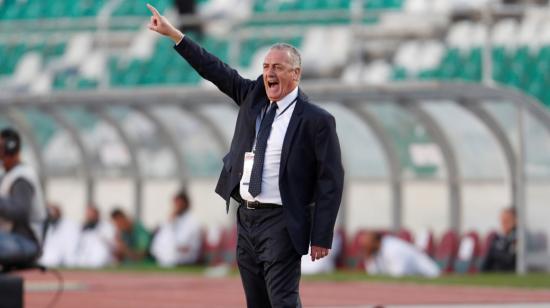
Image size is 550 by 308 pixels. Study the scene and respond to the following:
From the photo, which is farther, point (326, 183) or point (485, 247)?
point (485, 247)

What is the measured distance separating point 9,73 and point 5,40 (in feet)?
2.32

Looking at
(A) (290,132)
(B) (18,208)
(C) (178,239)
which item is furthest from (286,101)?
(C) (178,239)

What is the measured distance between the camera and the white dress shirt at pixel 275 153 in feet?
25.6

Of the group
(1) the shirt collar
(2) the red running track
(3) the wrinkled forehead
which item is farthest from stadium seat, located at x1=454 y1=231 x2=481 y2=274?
(3) the wrinkled forehead

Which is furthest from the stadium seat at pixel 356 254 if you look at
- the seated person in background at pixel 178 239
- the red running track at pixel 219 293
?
the seated person in background at pixel 178 239

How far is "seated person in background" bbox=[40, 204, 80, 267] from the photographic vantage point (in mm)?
25156

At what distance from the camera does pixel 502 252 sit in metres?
21.0

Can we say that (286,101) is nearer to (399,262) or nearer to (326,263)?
(399,262)

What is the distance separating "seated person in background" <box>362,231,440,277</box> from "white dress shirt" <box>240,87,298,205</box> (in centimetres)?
A: 1286

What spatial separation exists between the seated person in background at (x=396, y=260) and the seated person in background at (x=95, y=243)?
540 centimetres

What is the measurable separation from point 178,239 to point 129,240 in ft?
5.44

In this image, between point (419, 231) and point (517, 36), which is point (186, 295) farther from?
point (517, 36)

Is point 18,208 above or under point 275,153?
under

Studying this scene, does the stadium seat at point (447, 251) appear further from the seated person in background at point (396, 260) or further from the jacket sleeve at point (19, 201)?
the jacket sleeve at point (19, 201)
